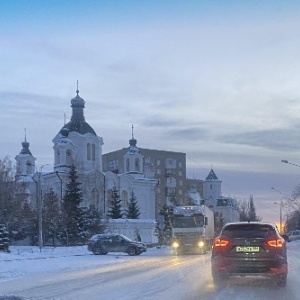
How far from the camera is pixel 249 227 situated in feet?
56.3

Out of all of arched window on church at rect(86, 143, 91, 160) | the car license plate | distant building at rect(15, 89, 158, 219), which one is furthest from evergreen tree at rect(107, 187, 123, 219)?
the car license plate

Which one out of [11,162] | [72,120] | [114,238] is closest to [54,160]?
[72,120]

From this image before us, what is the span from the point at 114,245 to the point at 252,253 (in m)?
26.3

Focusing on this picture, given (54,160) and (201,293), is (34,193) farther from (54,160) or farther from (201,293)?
(201,293)

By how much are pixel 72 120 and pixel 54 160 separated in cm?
730

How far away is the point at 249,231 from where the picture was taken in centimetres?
1694

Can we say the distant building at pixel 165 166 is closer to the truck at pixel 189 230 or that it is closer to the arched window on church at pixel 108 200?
the arched window on church at pixel 108 200

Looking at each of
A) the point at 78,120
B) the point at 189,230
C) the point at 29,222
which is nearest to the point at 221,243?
the point at 189,230

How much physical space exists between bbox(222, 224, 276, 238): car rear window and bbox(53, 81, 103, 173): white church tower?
71719mm

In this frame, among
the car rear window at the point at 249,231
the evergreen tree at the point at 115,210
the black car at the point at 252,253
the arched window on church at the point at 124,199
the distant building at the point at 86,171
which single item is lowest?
the black car at the point at 252,253

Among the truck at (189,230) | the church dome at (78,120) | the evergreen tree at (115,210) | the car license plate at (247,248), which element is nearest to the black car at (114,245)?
the truck at (189,230)

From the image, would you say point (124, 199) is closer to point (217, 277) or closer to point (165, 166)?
point (165, 166)

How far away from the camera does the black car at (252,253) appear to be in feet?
53.7

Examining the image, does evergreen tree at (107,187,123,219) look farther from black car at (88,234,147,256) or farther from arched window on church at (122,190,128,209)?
black car at (88,234,147,256)
